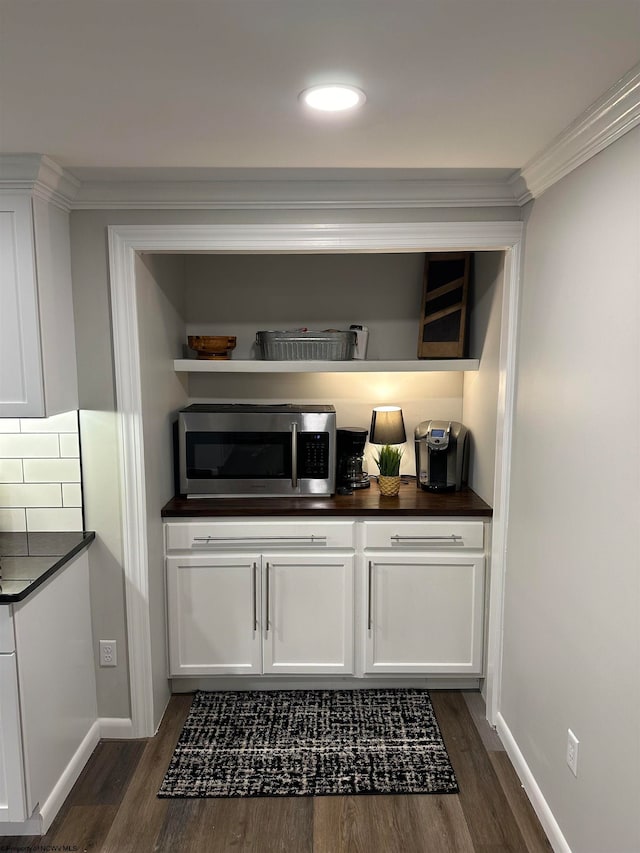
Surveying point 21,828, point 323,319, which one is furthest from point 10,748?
point 323,319

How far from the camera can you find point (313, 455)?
272 cm

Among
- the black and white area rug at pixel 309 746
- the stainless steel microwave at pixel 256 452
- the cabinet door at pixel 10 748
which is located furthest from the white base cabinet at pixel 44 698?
the stainless steel microwave at pixel 256 452

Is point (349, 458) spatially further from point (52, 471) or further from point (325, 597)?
point (52, 471)

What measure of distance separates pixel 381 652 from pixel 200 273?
1963mm

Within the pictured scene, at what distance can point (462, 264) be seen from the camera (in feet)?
9.34

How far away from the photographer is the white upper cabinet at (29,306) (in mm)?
1983

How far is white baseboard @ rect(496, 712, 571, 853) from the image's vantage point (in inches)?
73.9

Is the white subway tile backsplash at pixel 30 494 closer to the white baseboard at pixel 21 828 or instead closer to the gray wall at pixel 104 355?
the gray wall at pixel 104 355

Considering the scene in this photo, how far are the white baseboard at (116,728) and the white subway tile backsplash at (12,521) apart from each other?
0.84m

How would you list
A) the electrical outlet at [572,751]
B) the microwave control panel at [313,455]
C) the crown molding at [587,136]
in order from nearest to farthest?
1. the crown molding at [587,136]
2. the electrical outlet at [572,751]
3. the microwave control panel at [313,455]

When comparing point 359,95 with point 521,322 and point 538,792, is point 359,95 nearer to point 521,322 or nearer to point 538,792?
point 521,322

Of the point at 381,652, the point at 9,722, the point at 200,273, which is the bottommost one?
the point at 381,652

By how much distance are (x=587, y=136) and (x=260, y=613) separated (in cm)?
212

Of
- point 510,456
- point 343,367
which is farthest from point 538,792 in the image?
point 343,367
